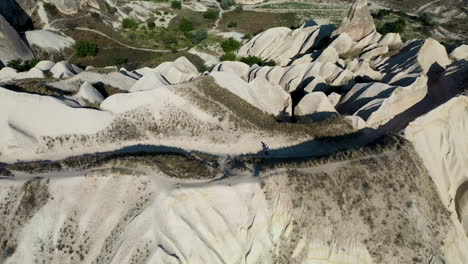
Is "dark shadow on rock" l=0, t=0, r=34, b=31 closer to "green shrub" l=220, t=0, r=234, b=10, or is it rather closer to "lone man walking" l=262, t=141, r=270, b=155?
"green shrub" l=220, t=0, r=234, b=10

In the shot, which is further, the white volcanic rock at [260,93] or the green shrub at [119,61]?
the green shrub at [119,61]

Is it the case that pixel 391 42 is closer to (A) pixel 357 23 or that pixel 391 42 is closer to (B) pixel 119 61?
(A) pixel 357 23

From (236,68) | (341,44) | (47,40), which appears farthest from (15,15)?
(341,44)

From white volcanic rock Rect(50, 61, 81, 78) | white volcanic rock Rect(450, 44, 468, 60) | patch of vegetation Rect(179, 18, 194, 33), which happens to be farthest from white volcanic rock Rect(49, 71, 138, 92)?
white volcanic rock Rect(450, 44, 468, 60)

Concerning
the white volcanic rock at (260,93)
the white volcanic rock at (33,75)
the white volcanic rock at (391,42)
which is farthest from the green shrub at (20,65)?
the white volcanic rock at (391,42)

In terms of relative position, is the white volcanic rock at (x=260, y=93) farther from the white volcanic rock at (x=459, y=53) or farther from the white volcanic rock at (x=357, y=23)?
the white volcanic rock at (x=459, y=53)
